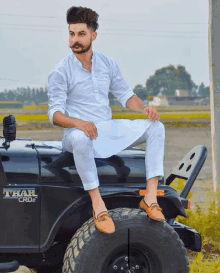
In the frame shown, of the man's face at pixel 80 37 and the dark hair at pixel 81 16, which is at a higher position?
the dark hair at pixel 81 16

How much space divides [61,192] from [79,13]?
1.18 meters

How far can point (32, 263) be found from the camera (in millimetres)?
3080

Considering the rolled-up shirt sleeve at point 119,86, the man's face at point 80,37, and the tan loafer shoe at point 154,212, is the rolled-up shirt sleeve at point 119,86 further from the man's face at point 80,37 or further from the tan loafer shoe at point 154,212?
the tan loafer shoe at point 154,212

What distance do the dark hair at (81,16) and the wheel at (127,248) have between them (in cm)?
126

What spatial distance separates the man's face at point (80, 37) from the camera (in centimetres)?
312

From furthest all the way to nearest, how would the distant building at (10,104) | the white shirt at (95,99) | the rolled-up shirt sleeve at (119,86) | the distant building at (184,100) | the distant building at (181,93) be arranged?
the distant building at (181,93) < the distant building at (184,100) < the distant building at (10,104) < the rolled-up shirt sleeve at (119,86) < the white shirt at (95,99)

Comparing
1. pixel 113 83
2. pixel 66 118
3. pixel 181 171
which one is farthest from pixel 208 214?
pixel 66 118

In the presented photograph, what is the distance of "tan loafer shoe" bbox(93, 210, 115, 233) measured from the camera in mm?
2828

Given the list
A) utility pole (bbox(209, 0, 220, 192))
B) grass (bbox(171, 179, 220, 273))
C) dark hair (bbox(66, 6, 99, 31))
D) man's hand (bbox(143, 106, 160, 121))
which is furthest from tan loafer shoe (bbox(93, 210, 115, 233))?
utility pole (bbox(209, 0, 220, 192))

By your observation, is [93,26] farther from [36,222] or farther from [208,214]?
[208,214]

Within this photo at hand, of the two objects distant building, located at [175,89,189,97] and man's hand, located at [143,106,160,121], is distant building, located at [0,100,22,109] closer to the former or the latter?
distant building, located at [175,89,189,97]

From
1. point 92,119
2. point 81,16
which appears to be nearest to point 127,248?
point 92,119

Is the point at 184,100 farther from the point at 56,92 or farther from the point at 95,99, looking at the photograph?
the point at 56,92

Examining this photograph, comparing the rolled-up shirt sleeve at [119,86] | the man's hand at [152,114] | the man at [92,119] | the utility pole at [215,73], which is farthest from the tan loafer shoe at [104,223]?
the utility pole at [215,73]
